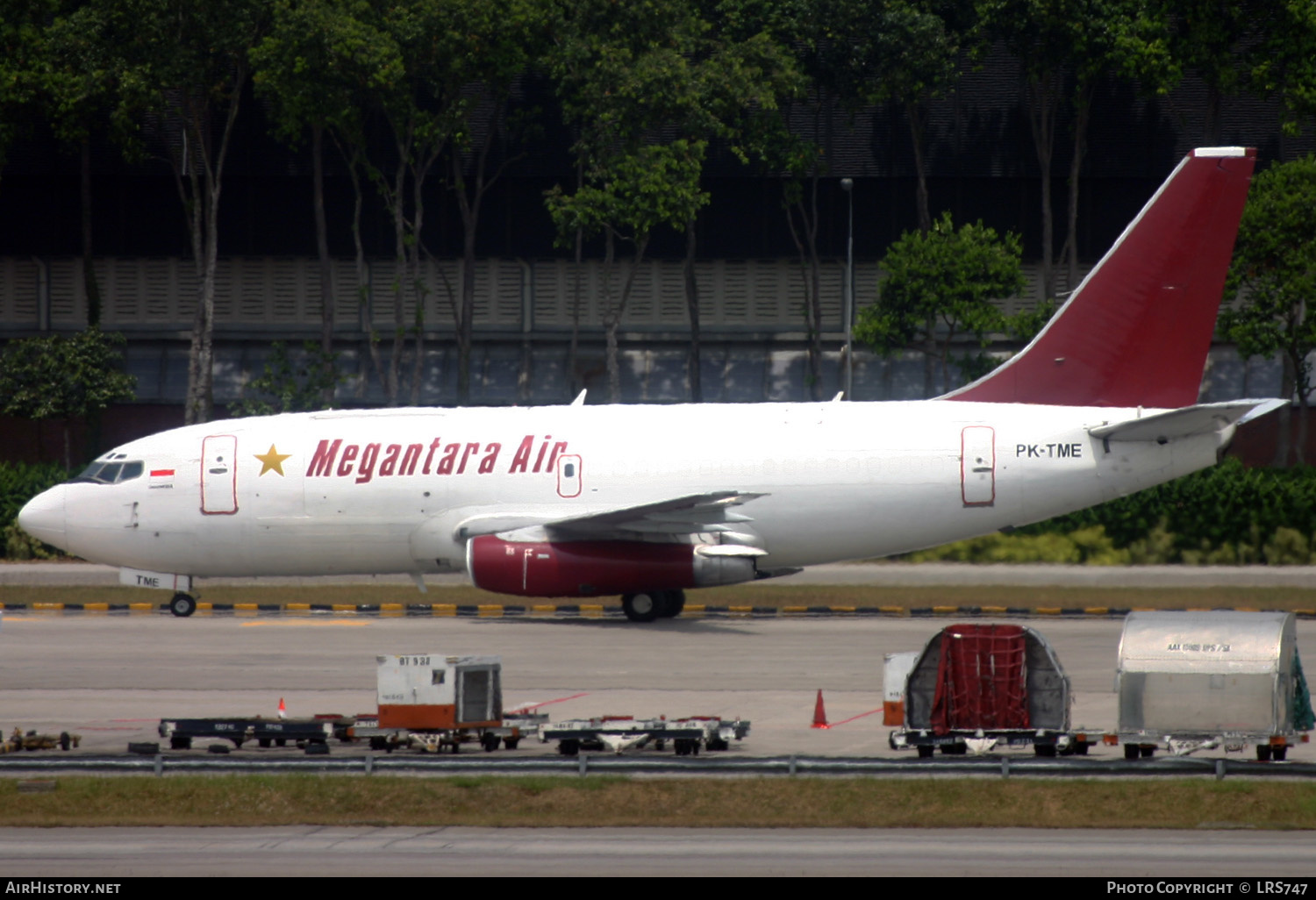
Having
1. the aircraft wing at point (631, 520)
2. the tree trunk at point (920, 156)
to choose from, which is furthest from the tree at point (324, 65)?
the aircraft wing at point (631, 520)

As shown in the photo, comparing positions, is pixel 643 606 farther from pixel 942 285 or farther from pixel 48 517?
pixel 942 285

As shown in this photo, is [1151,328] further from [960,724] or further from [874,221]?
[874,221]

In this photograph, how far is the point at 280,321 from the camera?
207ft

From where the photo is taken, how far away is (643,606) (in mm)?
35531

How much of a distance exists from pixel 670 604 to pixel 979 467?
23.9 ft

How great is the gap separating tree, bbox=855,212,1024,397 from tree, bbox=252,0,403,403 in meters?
17.7

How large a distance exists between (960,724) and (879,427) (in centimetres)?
1536

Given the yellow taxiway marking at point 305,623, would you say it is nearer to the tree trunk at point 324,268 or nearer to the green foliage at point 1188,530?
the green foliage at point 1188,530

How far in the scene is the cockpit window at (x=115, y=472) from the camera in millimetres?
36281

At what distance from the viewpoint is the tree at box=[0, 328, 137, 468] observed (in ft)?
189

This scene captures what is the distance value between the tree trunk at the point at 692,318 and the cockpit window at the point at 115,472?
27.5m

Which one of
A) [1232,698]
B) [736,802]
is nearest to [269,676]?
[736,802]

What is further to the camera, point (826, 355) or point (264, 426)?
point (826, 355)

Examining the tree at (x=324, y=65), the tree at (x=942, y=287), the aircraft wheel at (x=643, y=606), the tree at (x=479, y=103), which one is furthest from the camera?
the tree at (x=942, y=287)
